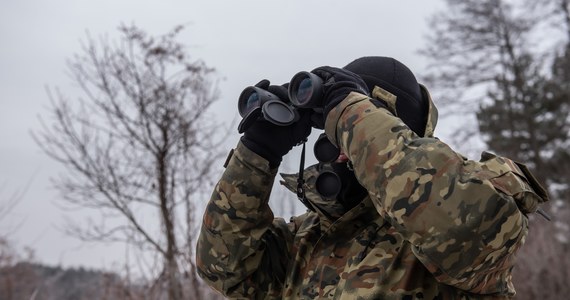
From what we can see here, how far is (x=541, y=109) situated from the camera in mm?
17469

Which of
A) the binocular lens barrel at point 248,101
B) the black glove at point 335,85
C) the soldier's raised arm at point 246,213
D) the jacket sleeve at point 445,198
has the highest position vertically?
the binocular lens barrel at point 248,101

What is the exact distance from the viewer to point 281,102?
1.61 meters

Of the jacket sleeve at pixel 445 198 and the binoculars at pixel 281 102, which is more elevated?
the binoculars at pixel 281 102

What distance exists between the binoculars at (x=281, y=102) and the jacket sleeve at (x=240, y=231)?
0.11m

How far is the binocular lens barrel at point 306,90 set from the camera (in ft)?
4.88

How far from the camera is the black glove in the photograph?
1.48 m

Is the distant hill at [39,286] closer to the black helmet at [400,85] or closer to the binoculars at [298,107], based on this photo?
the binoculars at [298,107]

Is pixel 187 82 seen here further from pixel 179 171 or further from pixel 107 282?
pixel 107 282

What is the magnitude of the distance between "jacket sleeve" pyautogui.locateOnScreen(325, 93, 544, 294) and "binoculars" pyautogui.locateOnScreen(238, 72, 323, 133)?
0.14m

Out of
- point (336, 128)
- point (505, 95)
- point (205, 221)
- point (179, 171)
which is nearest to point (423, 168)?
point (336, 128)

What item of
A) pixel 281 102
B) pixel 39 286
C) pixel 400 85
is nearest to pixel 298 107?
pixel 281 102

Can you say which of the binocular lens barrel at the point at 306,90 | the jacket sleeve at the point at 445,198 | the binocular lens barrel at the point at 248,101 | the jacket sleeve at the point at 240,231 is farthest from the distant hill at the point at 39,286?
the jacket sleeve at the point at 445,198

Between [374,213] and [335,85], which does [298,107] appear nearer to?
[335,85]

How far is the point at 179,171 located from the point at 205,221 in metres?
4.44
